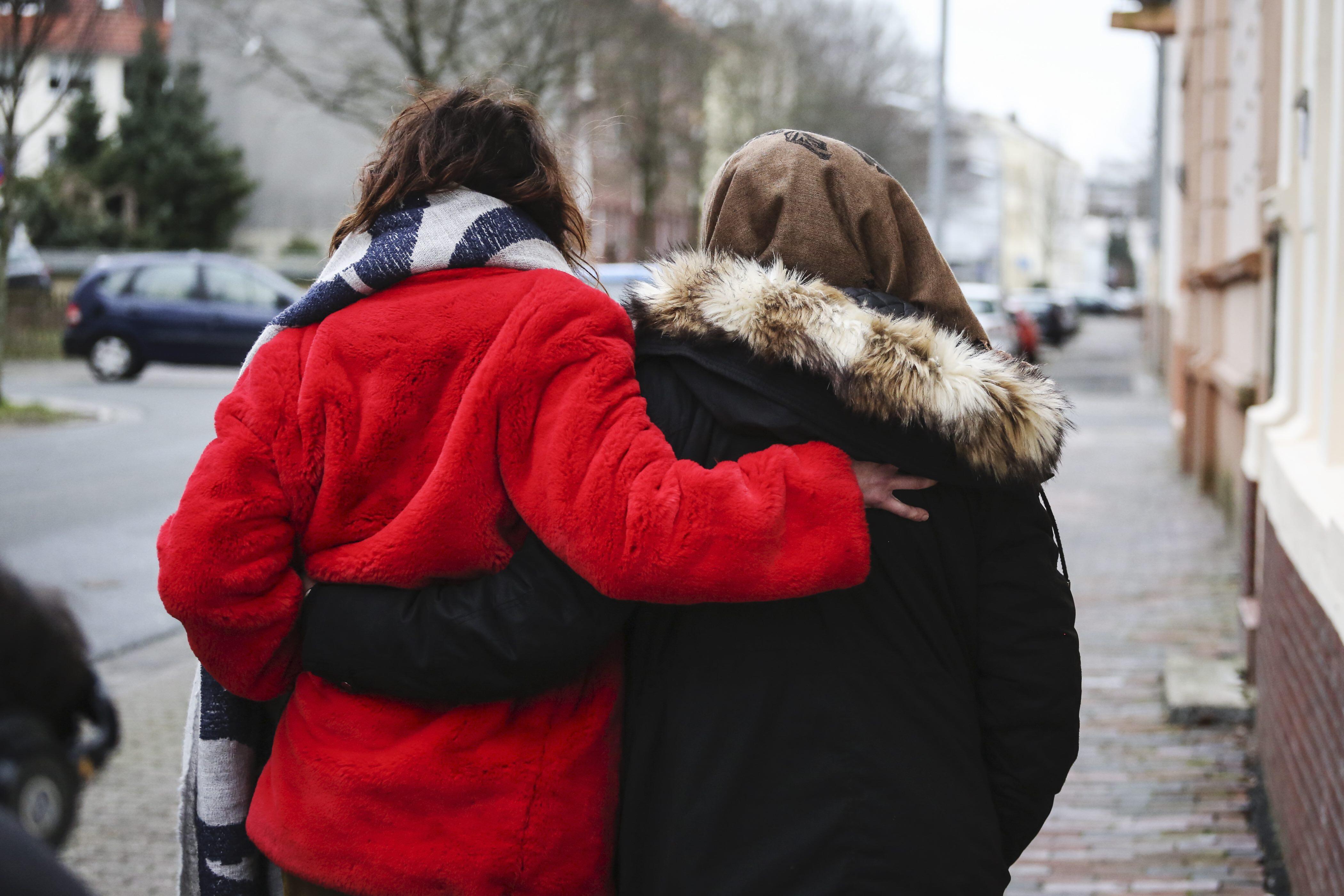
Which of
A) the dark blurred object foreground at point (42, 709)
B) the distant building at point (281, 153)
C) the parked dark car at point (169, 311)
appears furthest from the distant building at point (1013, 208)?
the dark blurred object foreground at point (42, 709)

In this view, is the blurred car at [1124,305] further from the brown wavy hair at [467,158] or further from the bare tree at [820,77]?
the brown wavy hair at [467,158]

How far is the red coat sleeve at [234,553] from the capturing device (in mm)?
1749

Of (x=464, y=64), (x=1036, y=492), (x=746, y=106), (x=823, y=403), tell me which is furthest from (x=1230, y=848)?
(x=746, y=106)

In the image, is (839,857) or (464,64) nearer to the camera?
(839,857)

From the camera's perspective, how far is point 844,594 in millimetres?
1804

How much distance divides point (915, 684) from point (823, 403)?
39cm

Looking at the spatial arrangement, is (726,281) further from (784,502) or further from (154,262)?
(154,262)

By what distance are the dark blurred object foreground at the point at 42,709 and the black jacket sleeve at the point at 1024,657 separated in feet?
4.04

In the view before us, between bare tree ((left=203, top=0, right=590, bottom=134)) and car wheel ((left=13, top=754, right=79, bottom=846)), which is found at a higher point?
bare tree ((left=203, top=0, right=590, bottom=134))

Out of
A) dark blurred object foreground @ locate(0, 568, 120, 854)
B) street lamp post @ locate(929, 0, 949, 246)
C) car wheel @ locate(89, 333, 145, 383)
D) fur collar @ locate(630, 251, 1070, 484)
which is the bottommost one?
car wheel @ locate(89, 333, 145, 383)

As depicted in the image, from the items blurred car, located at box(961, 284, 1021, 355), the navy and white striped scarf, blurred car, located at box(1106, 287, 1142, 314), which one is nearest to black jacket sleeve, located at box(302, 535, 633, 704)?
the navy and white striped scarf

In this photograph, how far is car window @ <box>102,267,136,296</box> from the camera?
64.6 feet

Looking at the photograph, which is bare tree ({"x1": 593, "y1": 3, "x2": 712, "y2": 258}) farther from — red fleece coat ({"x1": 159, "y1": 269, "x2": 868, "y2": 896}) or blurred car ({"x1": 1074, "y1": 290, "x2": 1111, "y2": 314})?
blurred car ({"x1": 1074, "y1": 290, "x2": 1111, "y2": 314})

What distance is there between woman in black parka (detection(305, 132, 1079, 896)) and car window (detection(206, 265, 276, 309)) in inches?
741
